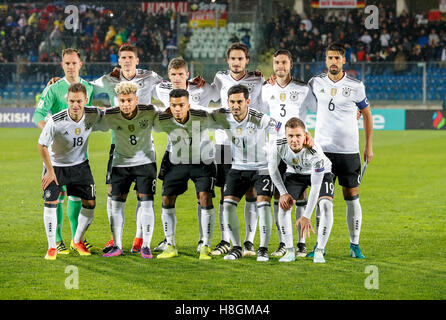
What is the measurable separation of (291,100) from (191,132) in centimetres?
106

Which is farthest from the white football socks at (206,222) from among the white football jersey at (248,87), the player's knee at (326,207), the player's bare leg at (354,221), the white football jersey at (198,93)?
the player's bare leg at (354,221)

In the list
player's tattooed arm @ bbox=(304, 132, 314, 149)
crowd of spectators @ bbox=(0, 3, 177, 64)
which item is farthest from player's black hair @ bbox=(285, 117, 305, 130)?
crowd of spectators @ bbox=(0, 3, 177, 64)

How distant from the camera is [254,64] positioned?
25438 millimetres

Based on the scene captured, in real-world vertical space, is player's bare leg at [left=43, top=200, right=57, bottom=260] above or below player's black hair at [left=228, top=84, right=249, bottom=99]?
below

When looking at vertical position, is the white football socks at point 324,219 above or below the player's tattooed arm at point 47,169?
below

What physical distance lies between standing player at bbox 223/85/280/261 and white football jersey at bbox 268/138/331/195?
7.7 inches

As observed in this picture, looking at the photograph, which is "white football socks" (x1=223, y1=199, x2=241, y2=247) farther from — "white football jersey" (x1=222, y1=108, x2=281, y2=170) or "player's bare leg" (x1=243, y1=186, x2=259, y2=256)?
"white football jersey" (x1=222, y1=108, x2=281, y2=170)

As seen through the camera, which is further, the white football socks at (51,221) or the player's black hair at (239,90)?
the white football socks at (51,221)

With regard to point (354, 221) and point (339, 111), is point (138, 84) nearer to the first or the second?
point (339, 111)

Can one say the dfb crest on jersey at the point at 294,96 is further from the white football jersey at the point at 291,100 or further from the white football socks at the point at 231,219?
the white football socks at the point at 231,219

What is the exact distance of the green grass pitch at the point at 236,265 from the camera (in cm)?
582

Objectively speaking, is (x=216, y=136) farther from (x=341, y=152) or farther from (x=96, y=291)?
(x=96, y=291)

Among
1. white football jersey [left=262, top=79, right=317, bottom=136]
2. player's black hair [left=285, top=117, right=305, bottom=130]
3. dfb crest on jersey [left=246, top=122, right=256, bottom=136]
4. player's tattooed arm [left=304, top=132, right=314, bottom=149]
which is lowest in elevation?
player's tattooed arm [left=304, top=132, right=314, bottom=149]

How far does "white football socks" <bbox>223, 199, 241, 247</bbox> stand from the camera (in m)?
7.12
